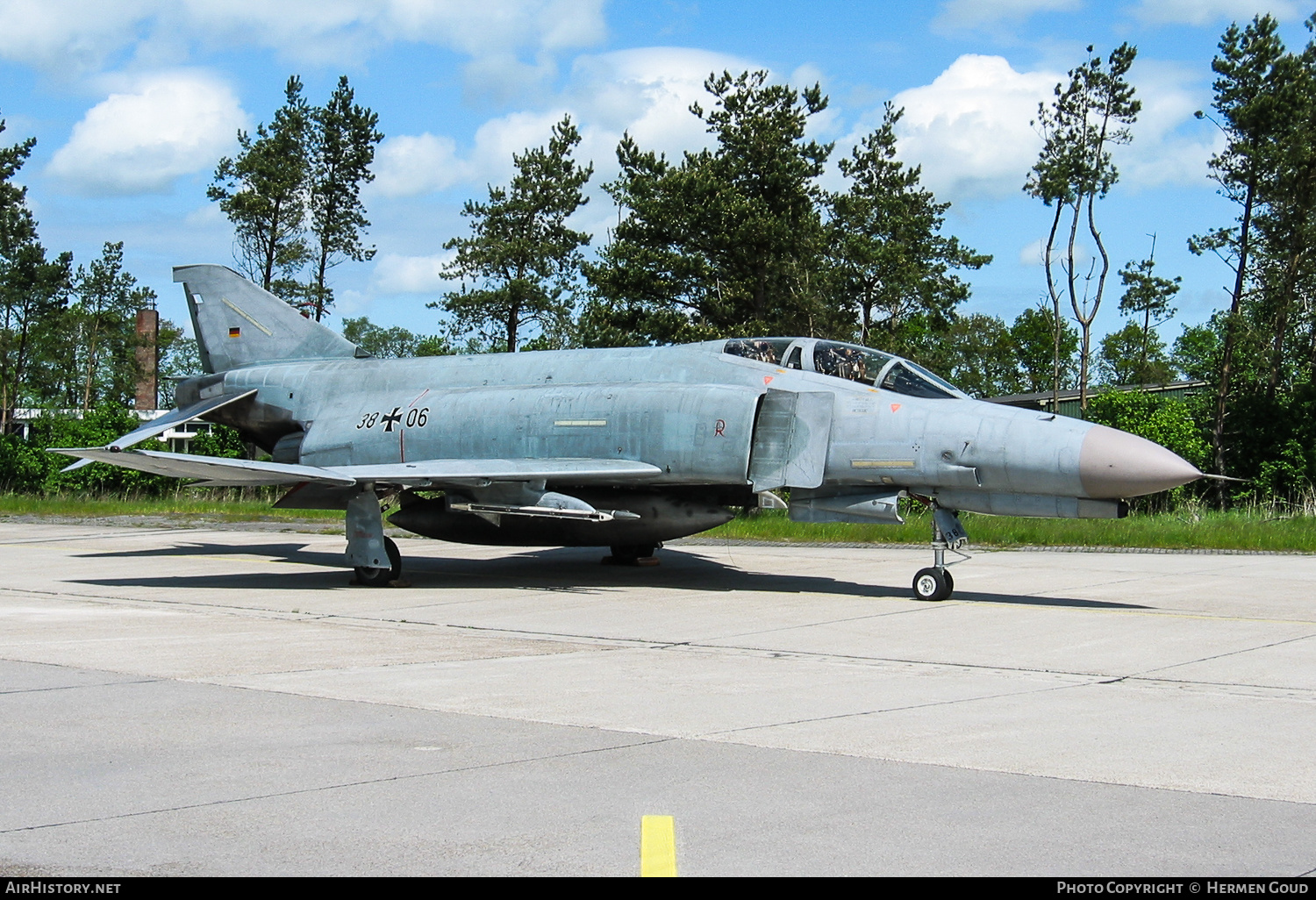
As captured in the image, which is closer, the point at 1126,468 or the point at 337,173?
the point at 1126,468

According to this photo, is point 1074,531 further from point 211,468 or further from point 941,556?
point 211,468

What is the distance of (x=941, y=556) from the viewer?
1249 centimetres

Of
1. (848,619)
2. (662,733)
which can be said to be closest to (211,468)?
(848,619)

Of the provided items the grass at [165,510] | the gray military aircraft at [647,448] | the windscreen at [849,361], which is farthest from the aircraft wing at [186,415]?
the grass at [165,510]

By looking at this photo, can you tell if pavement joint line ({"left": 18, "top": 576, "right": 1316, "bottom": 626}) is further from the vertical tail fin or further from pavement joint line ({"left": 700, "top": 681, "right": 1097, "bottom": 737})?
the vertical tail fin

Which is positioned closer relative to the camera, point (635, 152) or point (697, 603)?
point (697, 603)

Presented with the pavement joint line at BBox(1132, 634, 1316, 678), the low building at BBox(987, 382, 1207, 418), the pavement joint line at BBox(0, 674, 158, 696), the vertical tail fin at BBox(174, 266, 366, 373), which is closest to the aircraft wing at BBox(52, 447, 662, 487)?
the vertical tail fin at BBox(174, 266, 366, 373)

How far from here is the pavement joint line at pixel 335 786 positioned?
4.47 m

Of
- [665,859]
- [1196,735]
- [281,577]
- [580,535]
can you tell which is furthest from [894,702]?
[281,577]

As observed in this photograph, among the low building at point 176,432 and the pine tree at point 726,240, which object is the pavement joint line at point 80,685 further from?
the pine tree at point 726,240

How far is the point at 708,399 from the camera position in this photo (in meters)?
13.2

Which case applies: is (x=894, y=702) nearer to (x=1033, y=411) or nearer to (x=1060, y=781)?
(x=1060, y=781)

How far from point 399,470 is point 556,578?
2.64 m
